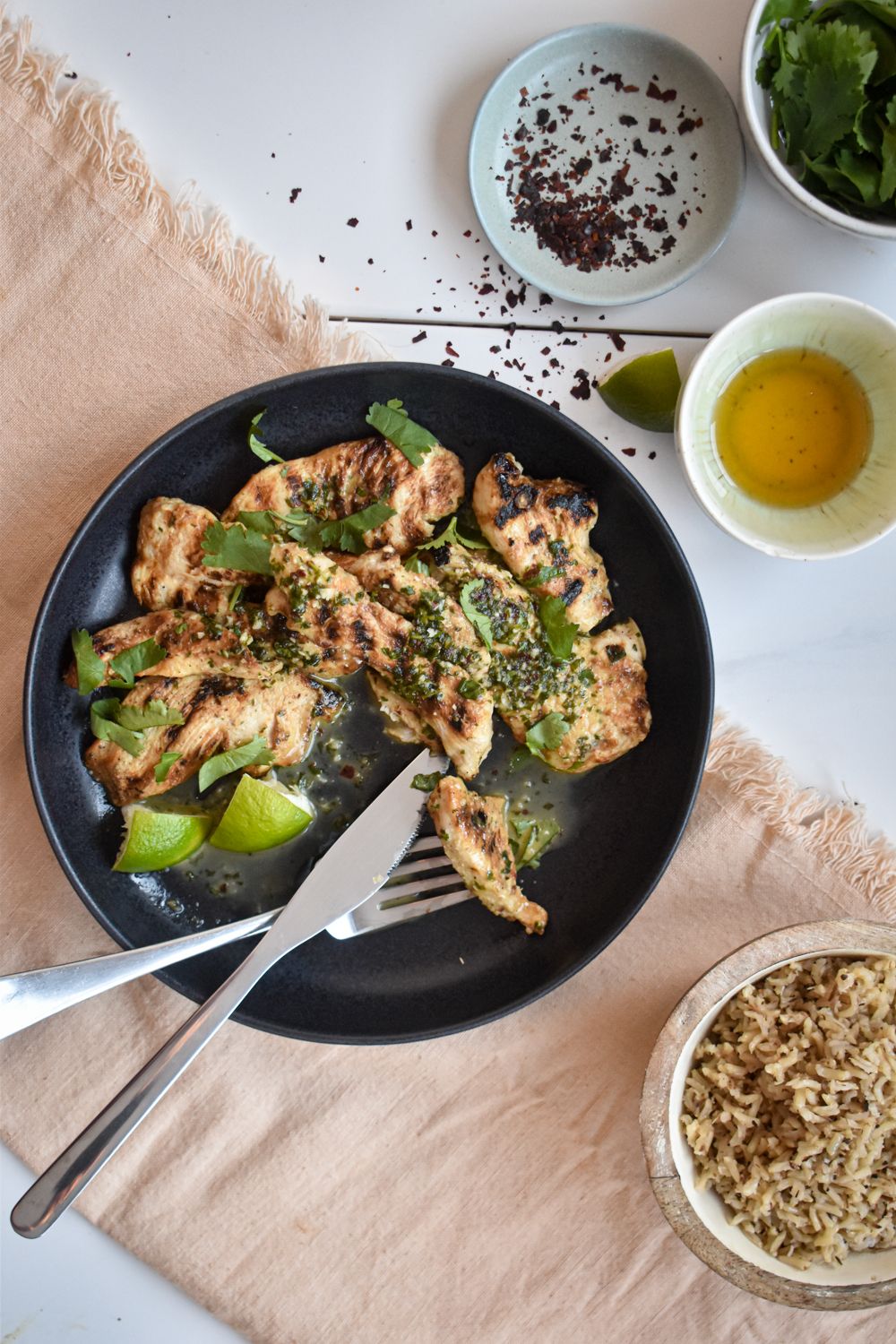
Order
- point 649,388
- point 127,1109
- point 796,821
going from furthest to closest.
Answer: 1. point 796,821
2. point 649,388
3. point 127,1109

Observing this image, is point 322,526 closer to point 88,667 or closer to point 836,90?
point 88,667

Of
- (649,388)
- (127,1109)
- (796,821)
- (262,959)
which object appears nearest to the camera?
(127,1109)

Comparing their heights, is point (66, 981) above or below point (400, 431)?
below

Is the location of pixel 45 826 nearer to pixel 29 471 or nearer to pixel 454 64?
pixel 29 471

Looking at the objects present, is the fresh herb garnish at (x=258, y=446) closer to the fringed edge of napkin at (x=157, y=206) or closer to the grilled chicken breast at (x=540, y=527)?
the fringed edge of napkin at (x=157, y=206)

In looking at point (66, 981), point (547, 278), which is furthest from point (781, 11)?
point (66, 981)

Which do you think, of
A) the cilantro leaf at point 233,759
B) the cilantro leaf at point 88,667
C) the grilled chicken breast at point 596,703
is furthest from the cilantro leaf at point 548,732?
the cilantro leaf at point 88,667
